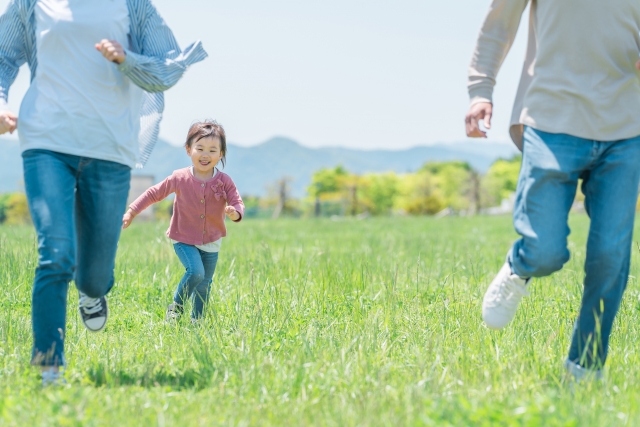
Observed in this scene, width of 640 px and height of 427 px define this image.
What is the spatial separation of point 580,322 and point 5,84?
284cm

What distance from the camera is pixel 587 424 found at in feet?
8.43

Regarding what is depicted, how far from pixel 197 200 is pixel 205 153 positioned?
0.30 metres

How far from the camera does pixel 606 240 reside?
3207 millimetres

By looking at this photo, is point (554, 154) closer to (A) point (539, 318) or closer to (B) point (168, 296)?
(A) point (539, 318)

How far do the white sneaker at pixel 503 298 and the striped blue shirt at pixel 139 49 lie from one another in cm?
178

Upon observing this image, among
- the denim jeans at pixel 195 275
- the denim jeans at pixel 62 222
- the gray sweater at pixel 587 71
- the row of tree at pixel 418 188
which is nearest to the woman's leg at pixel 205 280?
the denim jeans at pixel 195 275

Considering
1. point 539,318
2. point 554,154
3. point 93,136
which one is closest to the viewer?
point 554,154

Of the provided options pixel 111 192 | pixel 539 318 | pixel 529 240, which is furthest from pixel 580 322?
pixel 111 192

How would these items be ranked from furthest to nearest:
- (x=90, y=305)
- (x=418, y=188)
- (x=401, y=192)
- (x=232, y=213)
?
(x=401, y=192) < (x=418, y=188) < (x=232, y=213) < (x=90, y=305)

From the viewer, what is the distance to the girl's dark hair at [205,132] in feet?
15.8

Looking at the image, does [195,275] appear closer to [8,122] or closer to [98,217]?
[98,217]

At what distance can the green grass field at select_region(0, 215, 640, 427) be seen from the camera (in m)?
2.74

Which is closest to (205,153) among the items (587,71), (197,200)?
(197,200)

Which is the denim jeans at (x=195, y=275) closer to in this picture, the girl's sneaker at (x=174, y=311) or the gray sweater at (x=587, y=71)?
the girl's sneaker at (x=174, y=311)
